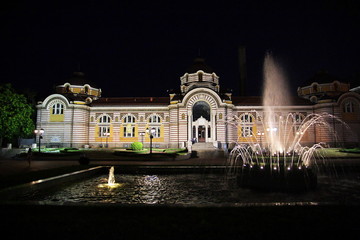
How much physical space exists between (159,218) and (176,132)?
31529 mm

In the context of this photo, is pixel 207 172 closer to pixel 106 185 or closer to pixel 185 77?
pixel 106 185

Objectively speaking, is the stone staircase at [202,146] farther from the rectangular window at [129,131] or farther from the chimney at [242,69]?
the chimney at [242,69]

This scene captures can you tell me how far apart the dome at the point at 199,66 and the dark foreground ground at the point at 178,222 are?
35676 millimetres

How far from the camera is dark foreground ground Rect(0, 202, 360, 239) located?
4520mm

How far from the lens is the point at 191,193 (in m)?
9.38

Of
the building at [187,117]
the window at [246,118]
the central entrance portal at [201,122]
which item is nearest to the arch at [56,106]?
the building at [187,117]

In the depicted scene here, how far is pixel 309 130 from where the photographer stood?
38.8m

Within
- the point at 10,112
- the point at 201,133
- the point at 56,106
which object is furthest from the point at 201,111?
the point at 10,112

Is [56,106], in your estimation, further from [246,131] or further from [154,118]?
[246,131]

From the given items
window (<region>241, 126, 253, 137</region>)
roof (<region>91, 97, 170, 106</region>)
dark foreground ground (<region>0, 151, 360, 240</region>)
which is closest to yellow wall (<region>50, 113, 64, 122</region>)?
roof (<region>91, 97, 170, 106</region>)

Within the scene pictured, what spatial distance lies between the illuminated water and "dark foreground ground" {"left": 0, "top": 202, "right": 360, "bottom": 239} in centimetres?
143

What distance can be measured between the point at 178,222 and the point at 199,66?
122 ft

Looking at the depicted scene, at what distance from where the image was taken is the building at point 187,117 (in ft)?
119

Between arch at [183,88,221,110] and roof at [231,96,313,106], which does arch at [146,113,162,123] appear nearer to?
arch at [183,88,221,110]
